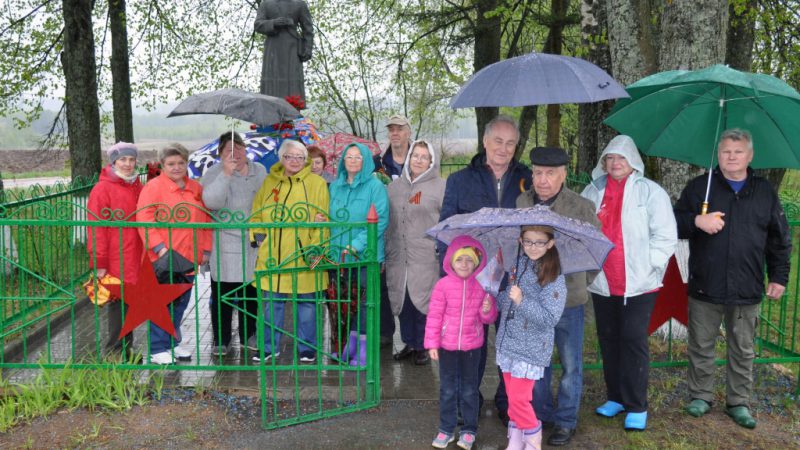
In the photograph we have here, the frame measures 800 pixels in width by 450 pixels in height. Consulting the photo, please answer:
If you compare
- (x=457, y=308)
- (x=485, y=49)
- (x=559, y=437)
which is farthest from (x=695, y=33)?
(x=485, y=49)

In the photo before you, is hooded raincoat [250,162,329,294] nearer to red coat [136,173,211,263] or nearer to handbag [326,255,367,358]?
handbag [326,255,367,358]

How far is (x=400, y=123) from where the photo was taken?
6.29m

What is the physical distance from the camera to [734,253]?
14.5ft

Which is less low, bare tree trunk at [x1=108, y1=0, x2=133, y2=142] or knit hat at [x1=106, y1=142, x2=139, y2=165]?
bare tree trunk at [x1=108, y1=0, x2=133, y2=142]

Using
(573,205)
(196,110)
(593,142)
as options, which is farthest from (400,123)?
(593,142)

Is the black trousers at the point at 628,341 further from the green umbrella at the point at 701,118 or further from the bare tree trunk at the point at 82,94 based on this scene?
the bare tree trunk at the point at 82,94

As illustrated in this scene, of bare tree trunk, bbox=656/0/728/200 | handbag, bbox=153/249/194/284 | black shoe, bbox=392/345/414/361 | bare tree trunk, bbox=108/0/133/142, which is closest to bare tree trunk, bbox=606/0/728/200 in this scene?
bare tree trunk, bbox=656/0/728/200

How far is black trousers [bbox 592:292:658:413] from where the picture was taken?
14.2 ft

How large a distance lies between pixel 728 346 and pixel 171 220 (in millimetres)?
4046

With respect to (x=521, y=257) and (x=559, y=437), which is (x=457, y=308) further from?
(x=559, y=437)

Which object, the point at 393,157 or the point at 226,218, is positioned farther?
the point at 393,157

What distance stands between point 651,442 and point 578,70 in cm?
234

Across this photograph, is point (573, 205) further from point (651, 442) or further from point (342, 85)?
point (342, 85)

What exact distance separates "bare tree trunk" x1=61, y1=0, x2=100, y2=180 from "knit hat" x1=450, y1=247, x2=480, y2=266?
27.6 ft
